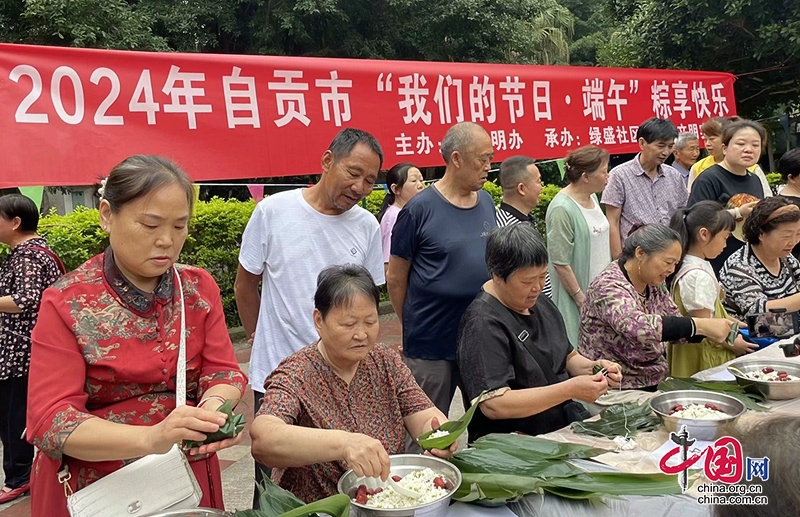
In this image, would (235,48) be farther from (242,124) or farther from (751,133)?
(751,133)

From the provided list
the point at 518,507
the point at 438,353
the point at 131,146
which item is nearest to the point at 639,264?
the point at 438,353

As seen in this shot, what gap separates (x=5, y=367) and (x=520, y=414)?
9.40 feet

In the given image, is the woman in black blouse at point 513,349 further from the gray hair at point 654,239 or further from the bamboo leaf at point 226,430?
the bamboo leaf at point 226,430

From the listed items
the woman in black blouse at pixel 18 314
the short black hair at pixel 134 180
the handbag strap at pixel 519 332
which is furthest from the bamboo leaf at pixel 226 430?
the woman in black blouse at pixel 18 314

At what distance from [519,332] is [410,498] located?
0.94 m

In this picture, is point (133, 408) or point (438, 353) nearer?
point (133, 408)

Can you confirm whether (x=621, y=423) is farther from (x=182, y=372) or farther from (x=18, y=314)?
(x=18, y=314)

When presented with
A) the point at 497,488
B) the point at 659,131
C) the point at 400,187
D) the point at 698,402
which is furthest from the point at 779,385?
the point at 400,187

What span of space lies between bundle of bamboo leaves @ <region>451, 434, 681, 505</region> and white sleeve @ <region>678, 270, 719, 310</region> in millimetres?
1645

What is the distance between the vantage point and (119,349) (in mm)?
1528

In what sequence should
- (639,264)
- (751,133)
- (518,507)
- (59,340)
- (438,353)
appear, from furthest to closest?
1. (751,133)
2. (438,353)
3. (639,264)
4. (518,507)
5. (59,340)

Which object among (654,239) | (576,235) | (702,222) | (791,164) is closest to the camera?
(654,239)

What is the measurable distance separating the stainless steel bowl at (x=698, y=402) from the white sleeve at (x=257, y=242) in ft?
5.22

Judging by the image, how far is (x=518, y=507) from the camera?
1.69m
